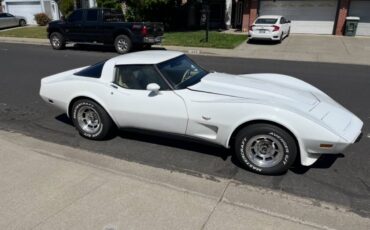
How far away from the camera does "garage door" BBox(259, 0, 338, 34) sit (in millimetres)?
21156

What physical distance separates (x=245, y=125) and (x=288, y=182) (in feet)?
2.63

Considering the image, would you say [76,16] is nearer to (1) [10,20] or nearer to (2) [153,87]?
(2) [153,87]

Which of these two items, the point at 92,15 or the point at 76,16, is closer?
the point at 92,15

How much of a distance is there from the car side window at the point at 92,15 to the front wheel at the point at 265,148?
40.4ft

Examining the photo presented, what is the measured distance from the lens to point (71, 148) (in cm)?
455

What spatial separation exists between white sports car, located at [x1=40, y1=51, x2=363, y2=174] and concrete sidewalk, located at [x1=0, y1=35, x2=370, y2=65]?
31.0 ft

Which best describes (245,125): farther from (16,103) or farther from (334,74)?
(334,74)

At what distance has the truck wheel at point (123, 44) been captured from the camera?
14.0 metres

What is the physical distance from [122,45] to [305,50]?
27.8 feet

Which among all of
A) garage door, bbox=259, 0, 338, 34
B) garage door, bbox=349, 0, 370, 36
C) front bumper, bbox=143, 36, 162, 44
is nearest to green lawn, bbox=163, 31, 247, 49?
front bumper, bbox=143, 36, 162, 44

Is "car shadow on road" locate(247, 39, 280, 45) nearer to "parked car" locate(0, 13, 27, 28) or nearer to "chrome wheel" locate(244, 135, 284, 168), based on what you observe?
"chrome wheel" locate(244, 135, 284, 168)

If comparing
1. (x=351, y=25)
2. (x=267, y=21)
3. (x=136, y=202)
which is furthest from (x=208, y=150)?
(x=351, y=25)

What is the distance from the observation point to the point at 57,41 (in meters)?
15.5

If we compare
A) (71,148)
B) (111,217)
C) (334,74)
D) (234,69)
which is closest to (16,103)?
(71,148)
